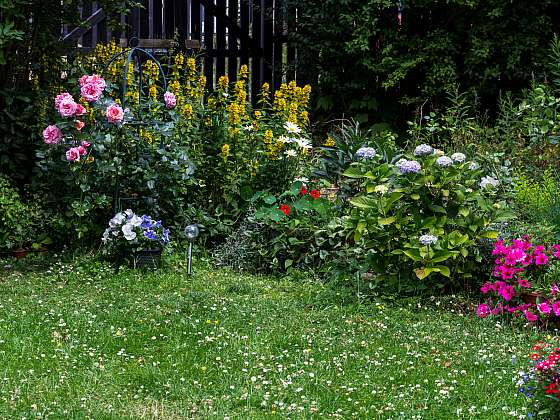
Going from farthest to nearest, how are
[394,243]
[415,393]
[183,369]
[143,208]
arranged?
[143,208] → [394,243] → [183,369] → [415,393]

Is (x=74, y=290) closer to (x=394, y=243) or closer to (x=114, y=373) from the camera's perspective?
(x=114, y=373)

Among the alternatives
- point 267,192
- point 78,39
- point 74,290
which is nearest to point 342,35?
point 78,39

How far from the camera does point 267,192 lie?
20.2 ft

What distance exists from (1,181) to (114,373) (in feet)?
9.50

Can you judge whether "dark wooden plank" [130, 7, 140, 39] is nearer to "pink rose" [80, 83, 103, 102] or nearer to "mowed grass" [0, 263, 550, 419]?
"pink rose" [80, 83, 103, 102]

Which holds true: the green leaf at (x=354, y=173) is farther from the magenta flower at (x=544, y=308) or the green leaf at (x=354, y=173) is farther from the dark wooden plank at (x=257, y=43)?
the dark wooden plank at (x=257, y=43)

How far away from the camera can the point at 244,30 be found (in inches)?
378

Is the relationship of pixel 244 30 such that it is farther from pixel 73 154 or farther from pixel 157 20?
pixel 73 154

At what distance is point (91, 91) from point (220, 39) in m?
3.89

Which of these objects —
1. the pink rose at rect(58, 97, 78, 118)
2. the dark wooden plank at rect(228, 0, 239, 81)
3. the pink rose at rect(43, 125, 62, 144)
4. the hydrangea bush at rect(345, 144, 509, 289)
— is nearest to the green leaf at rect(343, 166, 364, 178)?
the hydrangea bush at rect(345, 144, 509, 289)

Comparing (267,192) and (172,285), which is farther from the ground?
(267,192)

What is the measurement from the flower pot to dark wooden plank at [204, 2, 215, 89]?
3831mm

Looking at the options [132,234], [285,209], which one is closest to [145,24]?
[285,209]

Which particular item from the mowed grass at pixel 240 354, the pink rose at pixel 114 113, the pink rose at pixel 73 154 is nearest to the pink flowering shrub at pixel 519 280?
the mowed grass at pixel 240 354
